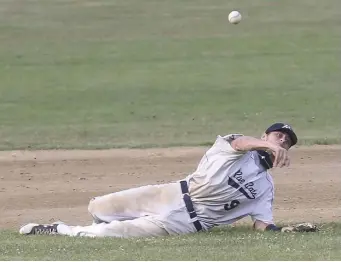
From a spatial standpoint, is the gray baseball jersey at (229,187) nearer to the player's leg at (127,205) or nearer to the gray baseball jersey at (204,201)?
the gray baseball jersey at (204,201)

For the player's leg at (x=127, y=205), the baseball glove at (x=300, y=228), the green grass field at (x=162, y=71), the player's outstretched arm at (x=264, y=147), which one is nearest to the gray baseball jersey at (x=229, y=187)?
the player's outstretched arm at (x=264, y=147)

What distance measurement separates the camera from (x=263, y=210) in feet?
27.2

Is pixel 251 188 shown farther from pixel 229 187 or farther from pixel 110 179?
pixel 110 179

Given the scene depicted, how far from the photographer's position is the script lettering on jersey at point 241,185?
8055 millimetres

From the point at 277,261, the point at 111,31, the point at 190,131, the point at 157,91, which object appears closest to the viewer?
the point at 277,261

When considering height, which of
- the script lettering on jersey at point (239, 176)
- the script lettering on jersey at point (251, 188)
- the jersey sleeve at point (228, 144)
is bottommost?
the script lettering on jersey at point (251, 188)

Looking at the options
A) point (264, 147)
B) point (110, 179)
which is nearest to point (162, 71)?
point (110, 179)

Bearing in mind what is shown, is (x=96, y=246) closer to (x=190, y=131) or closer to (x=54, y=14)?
(x=190, y=131)

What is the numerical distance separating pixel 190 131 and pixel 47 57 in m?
8.27

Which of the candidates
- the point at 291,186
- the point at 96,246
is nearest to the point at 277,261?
the point at 96,246

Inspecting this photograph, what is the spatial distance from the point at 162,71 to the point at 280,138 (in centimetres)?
1329

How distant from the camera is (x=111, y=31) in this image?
25.1 m

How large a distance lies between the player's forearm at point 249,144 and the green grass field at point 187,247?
69cm

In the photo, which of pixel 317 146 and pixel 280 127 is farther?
pixel 317 146
